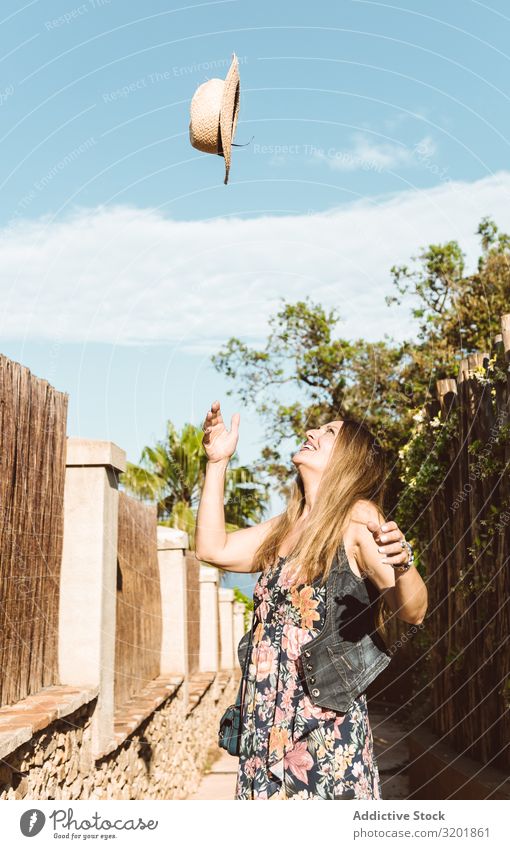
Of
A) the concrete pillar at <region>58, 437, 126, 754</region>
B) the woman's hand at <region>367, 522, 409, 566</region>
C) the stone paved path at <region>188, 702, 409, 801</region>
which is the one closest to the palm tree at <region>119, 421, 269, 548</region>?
the stone paved path at <region>188, 702, 409, 801</region>

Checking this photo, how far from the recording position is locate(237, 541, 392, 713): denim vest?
2.22 meters

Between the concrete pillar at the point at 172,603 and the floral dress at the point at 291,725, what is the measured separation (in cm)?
495

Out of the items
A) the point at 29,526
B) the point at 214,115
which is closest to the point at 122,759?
the point at 29,526

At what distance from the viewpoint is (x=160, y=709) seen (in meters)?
5.90

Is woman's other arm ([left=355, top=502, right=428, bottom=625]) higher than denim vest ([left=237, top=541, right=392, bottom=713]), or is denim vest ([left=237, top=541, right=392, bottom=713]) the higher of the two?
woman's other arm ([left=355, top=502, right=428, bottom=625])

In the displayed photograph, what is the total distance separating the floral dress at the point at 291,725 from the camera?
2213 millimetres

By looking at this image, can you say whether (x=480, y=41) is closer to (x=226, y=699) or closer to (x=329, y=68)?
(x=329, y=68)

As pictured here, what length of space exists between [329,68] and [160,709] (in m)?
4.47

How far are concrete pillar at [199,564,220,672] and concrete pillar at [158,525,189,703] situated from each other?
97.7 inches

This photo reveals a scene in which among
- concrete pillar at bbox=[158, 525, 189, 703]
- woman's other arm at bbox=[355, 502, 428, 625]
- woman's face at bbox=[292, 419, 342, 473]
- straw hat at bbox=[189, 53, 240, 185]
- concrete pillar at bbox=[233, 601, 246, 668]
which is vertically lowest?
concrete pillar at bbox=[233, 601, 246, 668]

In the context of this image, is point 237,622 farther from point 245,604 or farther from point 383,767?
point 383,767

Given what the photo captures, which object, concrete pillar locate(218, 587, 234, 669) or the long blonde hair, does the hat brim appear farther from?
concrete pillar locate(218, 587, 234, 669)

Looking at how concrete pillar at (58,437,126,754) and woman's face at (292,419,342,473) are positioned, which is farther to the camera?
concrete pillar at (58,437,126,754)
